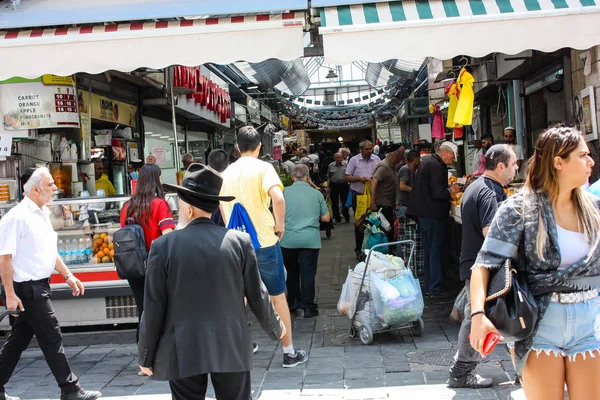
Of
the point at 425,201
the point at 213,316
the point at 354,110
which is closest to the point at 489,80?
the point at 425,201

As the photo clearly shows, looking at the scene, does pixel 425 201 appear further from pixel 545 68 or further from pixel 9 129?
pixel 9 129

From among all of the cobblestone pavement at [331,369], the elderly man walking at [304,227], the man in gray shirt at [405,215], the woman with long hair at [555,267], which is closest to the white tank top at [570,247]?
the woman with long hair at [555,267]

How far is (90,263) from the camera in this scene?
24.6ft

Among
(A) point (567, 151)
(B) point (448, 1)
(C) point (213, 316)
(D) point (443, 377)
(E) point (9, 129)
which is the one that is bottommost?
(D) point (443, 377)

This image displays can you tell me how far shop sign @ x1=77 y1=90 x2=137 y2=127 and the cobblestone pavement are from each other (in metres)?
3.85

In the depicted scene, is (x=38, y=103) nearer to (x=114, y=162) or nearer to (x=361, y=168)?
(x=114, y=162)

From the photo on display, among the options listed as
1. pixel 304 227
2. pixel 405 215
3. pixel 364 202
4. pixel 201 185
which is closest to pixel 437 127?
pixel 364 202

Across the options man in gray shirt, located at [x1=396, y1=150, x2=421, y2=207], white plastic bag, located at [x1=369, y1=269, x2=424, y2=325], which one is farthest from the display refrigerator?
white plastic bag, located at [x1=369, y1=269, x2=424, y2=325]

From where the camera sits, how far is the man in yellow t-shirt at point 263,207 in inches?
238

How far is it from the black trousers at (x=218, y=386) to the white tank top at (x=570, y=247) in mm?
1638

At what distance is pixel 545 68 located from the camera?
9789 millimetres

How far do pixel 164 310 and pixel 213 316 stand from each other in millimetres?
240

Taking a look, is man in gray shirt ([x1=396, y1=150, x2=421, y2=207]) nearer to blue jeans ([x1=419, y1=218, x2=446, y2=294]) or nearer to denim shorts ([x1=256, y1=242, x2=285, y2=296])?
blue jeans ([x1=419, y1=218, x2=446, y2=294])

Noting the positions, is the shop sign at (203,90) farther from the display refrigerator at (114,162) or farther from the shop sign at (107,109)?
the display refrigerator at (114,162)
